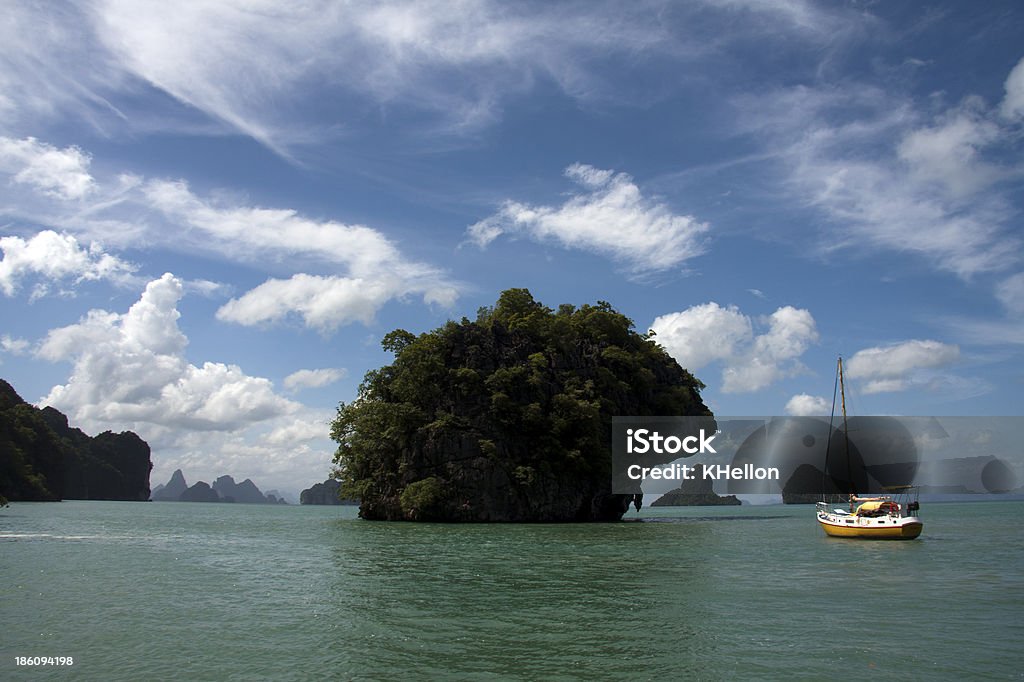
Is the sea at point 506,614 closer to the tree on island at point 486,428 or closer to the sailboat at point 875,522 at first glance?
the sailboat at point 875,522

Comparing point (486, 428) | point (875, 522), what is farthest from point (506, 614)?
point (486, 428)

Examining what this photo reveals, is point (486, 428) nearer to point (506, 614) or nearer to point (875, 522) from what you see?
point (875, 522)

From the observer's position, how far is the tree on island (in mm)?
67500

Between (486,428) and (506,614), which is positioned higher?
(486,428)

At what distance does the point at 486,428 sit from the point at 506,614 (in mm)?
49077

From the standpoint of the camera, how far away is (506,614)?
20.0 metres

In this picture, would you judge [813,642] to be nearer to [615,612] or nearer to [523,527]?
[615,612]

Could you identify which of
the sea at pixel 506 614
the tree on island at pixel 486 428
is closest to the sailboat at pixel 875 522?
the sea at pixel 506 614

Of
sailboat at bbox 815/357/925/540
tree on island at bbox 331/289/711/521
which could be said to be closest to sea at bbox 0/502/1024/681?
sailboat at bbox 815/357/925/540

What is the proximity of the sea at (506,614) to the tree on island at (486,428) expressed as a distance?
94.6 ft

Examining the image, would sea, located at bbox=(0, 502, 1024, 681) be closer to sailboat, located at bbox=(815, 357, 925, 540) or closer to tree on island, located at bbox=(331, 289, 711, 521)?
sailboat, located at bbox=(815, 357, 925, 540)

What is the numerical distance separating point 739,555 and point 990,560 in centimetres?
1251

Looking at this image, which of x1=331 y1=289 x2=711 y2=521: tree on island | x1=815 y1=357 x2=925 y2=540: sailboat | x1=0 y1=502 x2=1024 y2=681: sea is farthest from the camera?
x1=331 y1=289 x2=711 y2=521: tree on island

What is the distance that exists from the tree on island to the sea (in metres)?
28.8
